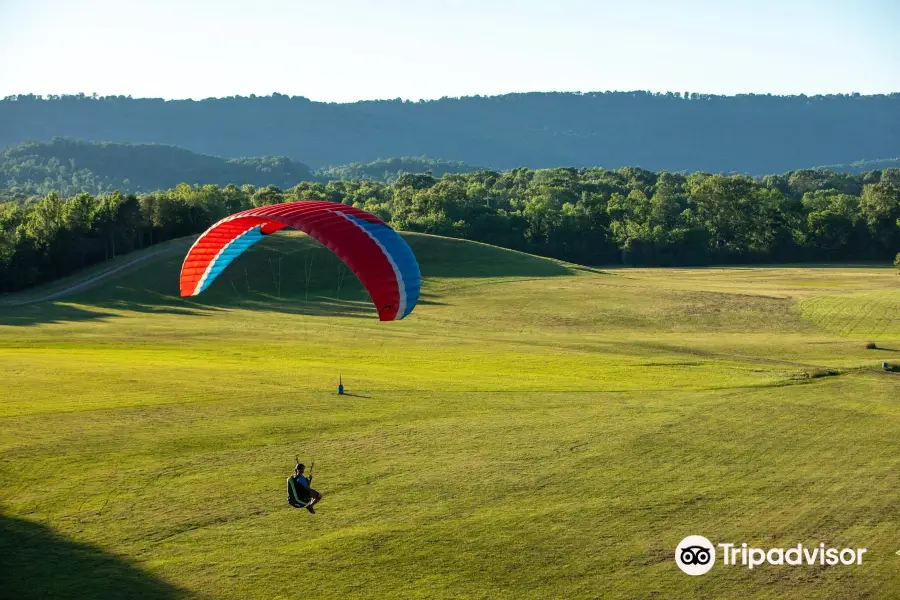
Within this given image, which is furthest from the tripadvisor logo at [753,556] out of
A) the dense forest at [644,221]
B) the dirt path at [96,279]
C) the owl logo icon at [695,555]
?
the dense forest at [644,221]

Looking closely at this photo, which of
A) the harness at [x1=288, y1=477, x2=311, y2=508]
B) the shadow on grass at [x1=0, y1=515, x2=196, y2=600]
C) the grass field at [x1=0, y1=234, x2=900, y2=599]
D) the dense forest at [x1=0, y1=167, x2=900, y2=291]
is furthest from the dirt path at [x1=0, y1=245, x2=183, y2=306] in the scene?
the harness at [x1=288, y1=477, x2=311, y2=508]

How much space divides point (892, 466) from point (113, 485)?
21.4 meters

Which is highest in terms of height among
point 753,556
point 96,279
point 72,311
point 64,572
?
point 96,279

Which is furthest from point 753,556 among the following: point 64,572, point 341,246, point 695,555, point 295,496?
point 64,572

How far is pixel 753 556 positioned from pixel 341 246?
14001 millimetres

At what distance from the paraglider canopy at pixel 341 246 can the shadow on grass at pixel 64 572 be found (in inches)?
408

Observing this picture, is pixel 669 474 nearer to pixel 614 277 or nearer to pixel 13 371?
pixel 13 371

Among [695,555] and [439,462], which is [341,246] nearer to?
[439,462]

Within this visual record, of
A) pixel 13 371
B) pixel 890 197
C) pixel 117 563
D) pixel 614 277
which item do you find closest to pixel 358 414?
pixel 117 563

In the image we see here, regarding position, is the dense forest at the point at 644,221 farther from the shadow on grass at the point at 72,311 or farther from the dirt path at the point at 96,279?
the shadow on grass at the point at 72,311

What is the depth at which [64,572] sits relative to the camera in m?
18.6

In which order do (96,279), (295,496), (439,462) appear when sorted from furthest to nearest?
(96,279)
(439,462)
(295,496)

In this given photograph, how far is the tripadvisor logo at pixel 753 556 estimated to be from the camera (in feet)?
64.8

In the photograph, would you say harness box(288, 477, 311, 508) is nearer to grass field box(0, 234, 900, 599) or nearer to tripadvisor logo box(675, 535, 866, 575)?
grass field box(0, 234, 900, 599)
